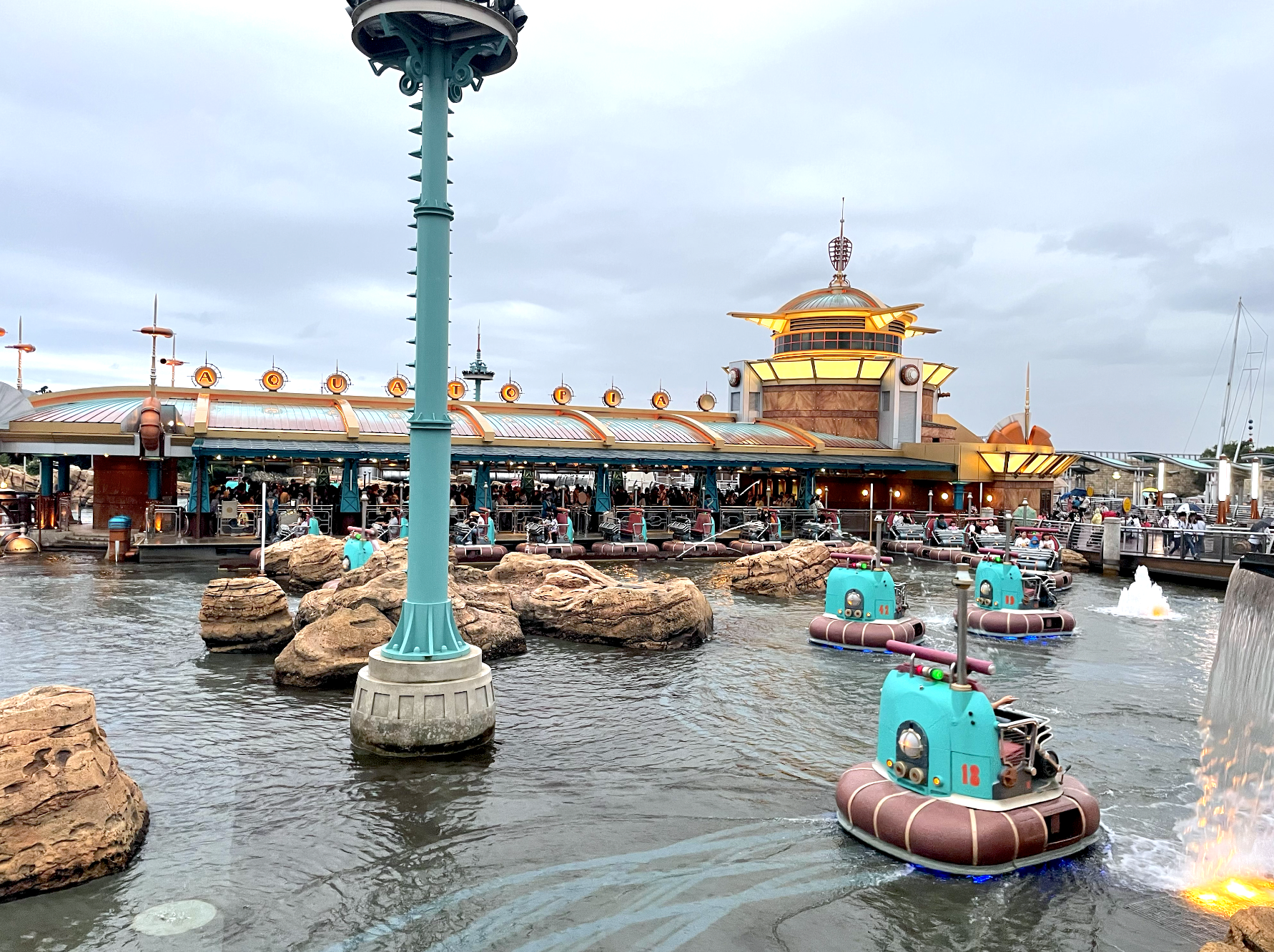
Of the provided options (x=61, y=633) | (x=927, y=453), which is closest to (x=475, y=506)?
(x=61, y=633)

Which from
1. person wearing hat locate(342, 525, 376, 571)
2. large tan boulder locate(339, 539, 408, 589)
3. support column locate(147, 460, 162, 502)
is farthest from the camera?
support column locate(147, 460, 162, 502)

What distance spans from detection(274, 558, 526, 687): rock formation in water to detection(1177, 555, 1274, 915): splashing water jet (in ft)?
36.1

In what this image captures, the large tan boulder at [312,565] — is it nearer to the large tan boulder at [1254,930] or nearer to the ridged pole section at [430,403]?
the ridged pole section at [430,403]

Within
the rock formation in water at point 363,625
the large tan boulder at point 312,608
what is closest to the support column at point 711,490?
the rock formation in water at point 363,625

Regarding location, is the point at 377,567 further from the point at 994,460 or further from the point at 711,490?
the point at 994,460

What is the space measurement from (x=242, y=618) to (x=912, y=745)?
49.0 feet

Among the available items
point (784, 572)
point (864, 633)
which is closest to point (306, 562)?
point (784, 572)

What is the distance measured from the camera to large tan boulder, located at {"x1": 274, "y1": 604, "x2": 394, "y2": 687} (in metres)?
16.1

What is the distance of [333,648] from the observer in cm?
1638

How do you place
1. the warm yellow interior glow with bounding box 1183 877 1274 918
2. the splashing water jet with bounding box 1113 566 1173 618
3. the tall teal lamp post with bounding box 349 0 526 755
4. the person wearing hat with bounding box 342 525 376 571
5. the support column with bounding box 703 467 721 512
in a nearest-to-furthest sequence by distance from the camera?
the warm yellow interior glow with bounding box 1183 877 1274 918 → the tall teal lamp post with bounding box 349 0 526 755 → the person wearing hat with bounding box 342 525 376 571 → the splashing water jet with bounding box 1113 566 1173 618 → the support column with bounding box 703 467 721 512

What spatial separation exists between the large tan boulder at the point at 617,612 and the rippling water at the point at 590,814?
87cm

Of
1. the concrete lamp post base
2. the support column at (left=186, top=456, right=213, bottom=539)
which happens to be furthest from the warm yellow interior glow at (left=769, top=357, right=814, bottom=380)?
the concrete lamp post base

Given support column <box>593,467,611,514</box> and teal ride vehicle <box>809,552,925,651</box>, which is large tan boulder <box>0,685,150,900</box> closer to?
teal ride vehicle <box>809,552,925,651</box>

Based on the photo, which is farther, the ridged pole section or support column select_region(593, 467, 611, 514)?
support column select_region(593, 467, 611, 514)
